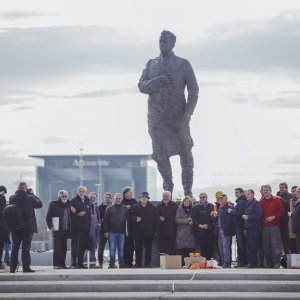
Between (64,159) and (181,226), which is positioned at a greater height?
(64,159)

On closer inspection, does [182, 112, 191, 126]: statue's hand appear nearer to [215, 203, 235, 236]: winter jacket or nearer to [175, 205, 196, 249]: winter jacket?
[175, 205, 196, 249]: winter jacket

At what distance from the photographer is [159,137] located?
90.1 ft

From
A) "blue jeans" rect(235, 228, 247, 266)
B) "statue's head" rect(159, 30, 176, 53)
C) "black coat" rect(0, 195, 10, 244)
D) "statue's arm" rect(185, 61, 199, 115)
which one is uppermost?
"statue's head" rect(159, 30, 176, 53)

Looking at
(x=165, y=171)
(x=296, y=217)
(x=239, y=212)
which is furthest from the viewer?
(x=165, y=171)

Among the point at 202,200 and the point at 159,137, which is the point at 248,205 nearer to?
the point at 202,200

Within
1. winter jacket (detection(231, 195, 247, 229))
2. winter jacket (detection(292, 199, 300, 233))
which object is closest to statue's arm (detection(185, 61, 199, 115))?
winter jacket (detection(231, 195, 247, 229))

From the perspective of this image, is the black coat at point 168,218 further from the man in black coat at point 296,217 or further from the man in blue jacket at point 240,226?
the man in black coat at point 296,217

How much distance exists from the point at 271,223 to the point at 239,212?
72cm

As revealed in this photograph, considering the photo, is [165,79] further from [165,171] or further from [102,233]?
[102,233]

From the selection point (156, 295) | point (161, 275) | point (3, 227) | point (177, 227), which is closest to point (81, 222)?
point (3, 227)

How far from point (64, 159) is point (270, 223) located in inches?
6642

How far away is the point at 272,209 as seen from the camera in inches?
987

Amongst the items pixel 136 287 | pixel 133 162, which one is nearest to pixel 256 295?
pixel 136 287

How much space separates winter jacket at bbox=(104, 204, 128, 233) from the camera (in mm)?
25797
